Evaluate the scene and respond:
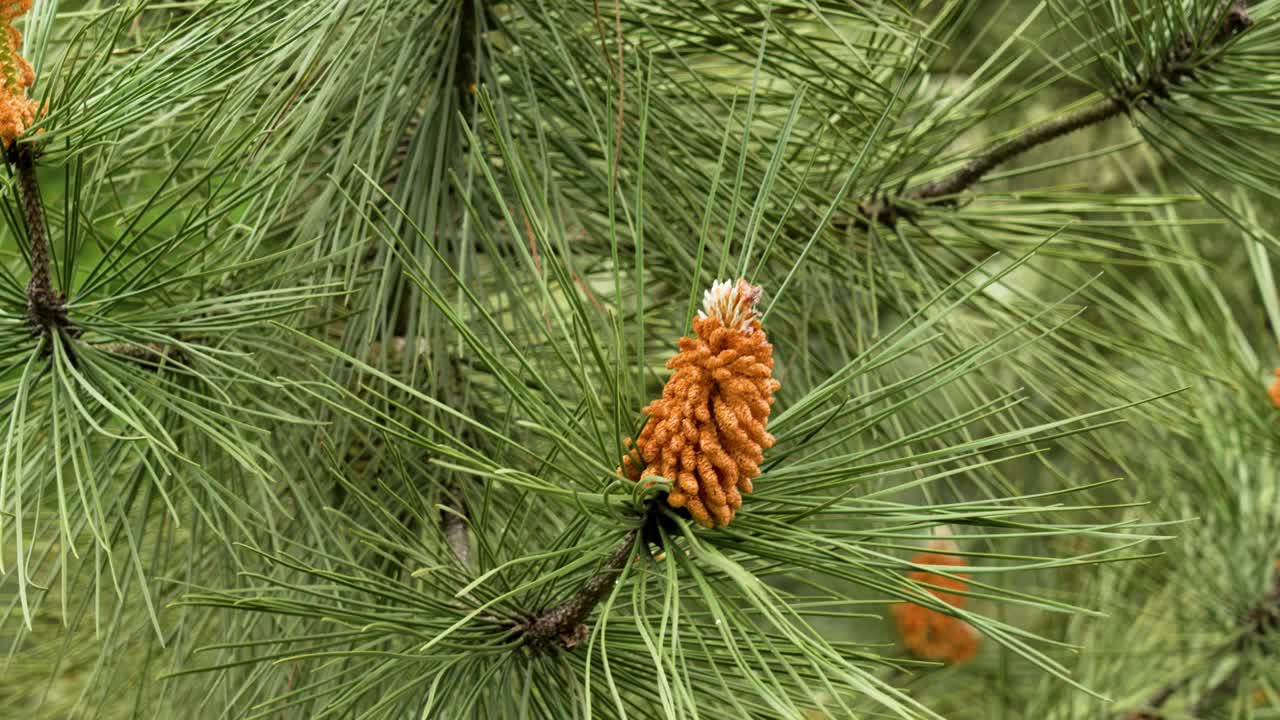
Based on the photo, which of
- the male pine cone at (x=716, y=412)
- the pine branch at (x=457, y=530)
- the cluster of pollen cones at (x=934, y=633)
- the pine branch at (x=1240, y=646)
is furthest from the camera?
the cluster of pollen cones at (x=934, y=633)

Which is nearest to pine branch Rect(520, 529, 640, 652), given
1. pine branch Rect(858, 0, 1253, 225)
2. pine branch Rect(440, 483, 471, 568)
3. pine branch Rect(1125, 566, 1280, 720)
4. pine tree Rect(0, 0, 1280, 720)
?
pine tree Rect(0, 0, 1280, 720)

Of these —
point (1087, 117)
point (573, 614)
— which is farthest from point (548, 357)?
point (1087, 117)

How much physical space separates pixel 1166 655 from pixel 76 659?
98 cm

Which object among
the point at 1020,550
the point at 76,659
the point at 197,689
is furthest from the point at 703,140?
the point at 1020,550

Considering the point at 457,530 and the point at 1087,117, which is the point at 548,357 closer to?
the point at 457,530

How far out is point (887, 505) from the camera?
475mm

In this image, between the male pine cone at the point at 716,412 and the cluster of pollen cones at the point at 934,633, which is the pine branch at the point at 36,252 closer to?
the male pine cone at the point at 716,412

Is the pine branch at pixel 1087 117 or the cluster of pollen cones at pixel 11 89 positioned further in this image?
the pine branch at pixel 1087 117

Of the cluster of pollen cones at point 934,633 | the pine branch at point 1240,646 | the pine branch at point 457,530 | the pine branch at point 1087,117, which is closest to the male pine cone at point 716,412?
the pine branch at point 457,530

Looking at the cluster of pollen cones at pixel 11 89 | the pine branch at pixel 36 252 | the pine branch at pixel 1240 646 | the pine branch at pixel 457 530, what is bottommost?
the pine branch at pixel 1240 646

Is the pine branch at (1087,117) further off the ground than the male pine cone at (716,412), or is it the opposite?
the pine branch at (1087,117)

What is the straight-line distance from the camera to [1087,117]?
29.5 inches

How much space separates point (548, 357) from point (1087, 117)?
0.38m

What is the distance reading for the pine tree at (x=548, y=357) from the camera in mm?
458
